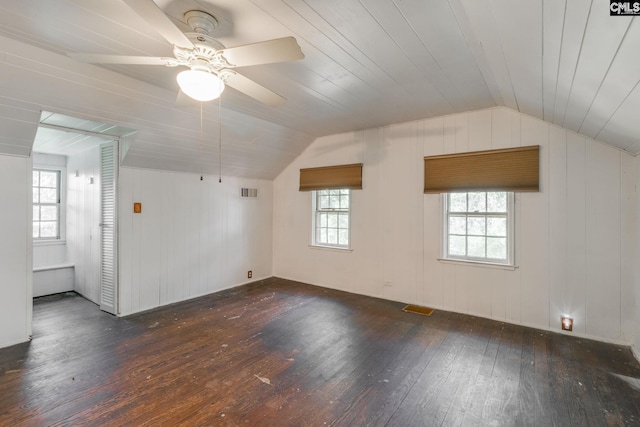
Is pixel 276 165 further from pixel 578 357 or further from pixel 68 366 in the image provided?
pixel 578 357

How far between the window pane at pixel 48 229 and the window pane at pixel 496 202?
21.9 feet

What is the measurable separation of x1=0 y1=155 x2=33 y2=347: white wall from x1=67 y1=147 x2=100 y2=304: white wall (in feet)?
3.70

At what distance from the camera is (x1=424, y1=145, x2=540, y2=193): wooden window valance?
10.9 ft

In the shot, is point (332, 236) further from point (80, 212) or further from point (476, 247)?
point (80, 212)

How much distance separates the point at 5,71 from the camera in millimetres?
2184

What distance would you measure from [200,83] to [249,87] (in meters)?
0.40

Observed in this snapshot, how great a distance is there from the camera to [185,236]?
4.38 meters

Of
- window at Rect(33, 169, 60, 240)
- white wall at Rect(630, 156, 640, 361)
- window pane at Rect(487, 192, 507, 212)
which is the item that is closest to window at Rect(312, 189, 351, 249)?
window pane at Rect(487, 192, 507, 212)

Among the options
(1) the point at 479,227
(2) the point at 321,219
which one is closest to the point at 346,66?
(1) the point at 479,227

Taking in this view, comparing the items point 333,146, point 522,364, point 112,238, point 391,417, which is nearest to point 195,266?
point 112,238

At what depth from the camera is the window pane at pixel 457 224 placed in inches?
150

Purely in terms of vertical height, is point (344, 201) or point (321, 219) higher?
point (344, 201)

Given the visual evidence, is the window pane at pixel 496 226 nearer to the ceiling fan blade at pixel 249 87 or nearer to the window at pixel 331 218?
the window at pixel 331 218

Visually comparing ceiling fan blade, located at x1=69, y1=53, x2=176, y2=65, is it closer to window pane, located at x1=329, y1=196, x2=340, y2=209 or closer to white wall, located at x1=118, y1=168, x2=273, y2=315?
white wall, located at x1=118, y1=168, x2=273, y2=315
